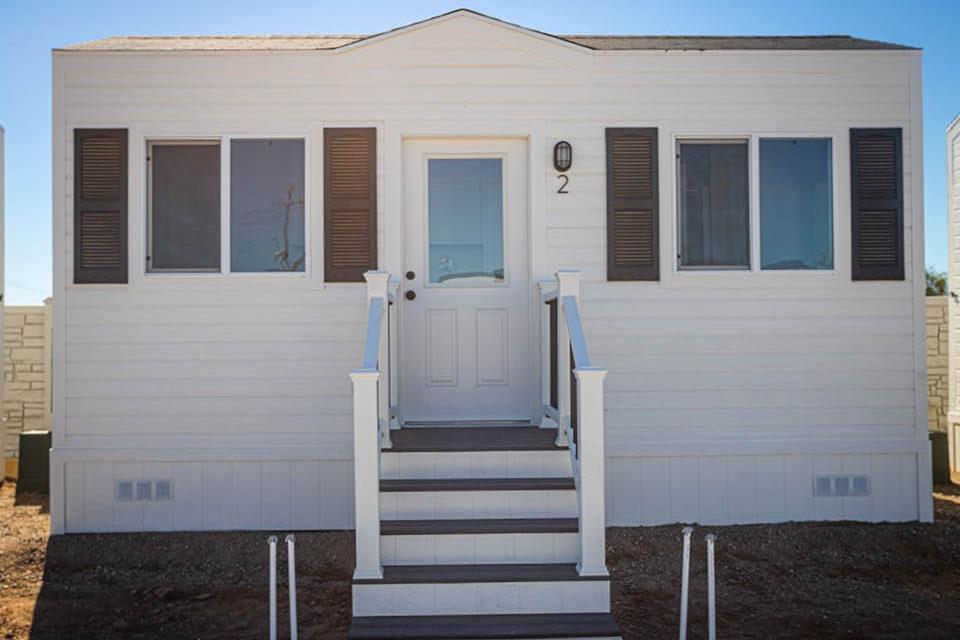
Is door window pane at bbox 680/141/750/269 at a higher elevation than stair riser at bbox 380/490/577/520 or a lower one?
higher

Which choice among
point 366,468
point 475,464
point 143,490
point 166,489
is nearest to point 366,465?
point 366,468

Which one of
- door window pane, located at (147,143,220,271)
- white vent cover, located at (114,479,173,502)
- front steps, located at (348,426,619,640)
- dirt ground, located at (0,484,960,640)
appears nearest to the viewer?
front steps, located at (348,426,619,640)

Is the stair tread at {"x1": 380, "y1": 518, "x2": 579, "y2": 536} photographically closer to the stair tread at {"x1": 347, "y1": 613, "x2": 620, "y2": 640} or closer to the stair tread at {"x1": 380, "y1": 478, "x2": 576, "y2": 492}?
the stair tread at {"x1": 380, "y1": 478, "x2": 576, "y2": 492}

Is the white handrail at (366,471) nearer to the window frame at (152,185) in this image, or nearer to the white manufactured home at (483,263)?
the white manufactured home at (483,263)

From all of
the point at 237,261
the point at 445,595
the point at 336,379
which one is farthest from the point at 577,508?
the point at 237,261

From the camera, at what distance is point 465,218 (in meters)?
6.10

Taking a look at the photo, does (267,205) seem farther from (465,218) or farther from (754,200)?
(754,200)

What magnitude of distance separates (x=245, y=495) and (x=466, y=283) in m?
2.18

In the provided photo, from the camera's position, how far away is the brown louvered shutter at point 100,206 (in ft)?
19.4

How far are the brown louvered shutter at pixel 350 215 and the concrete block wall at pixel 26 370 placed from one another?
4257 millimetres

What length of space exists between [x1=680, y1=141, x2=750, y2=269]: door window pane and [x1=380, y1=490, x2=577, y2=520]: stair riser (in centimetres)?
238

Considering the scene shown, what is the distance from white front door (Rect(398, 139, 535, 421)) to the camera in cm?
598

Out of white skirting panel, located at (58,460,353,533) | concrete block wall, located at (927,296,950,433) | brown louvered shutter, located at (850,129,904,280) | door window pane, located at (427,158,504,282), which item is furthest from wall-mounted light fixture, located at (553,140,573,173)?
concrete block wall, located at (927,296,950,433)

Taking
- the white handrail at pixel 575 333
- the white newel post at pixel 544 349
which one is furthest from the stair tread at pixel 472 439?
the white handrail at pixel 575 333
